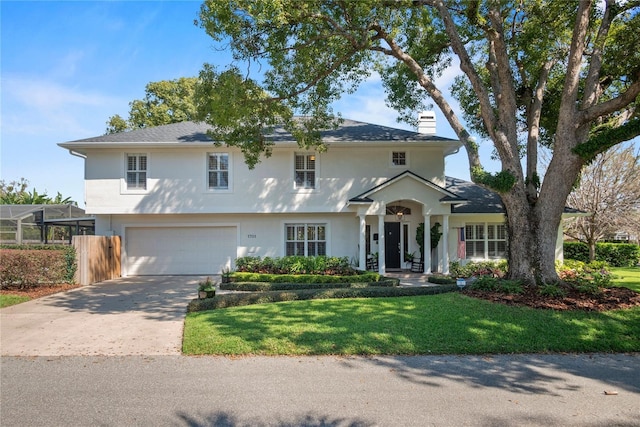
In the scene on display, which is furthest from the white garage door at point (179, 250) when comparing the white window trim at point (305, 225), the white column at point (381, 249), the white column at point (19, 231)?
the white column at point (19, 231)

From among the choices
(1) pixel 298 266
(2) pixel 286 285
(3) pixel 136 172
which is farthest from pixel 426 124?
(3) pixel 136 172

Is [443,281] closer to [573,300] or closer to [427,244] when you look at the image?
[427,244]

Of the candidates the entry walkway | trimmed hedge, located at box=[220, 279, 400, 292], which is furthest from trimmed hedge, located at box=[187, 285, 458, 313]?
the entry walkway

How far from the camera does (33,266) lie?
1301 cm

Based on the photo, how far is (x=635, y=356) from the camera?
21.3ft

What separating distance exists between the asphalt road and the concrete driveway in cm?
54

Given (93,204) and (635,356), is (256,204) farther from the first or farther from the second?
(635,356)

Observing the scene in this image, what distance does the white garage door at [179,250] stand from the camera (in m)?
18.3

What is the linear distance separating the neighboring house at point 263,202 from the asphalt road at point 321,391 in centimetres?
1141

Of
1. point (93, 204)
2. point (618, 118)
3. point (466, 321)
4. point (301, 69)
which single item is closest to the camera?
point (466, 321)

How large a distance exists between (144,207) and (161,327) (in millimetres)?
10523

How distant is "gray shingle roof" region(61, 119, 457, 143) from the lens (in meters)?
17.6

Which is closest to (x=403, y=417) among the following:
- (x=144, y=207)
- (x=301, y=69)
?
(x=301, y=69)

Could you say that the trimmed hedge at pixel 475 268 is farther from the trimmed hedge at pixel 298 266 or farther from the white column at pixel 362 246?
the trimmed hedge at pixel 298 266
